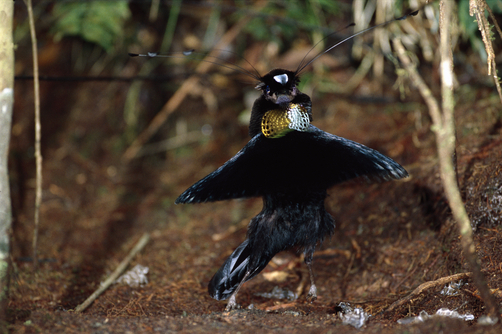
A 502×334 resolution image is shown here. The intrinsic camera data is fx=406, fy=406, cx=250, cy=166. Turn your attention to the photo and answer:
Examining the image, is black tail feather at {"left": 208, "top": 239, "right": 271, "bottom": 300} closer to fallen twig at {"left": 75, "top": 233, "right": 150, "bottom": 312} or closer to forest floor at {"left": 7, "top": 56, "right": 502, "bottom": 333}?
forest floor at {"left": 7, "top": 56, "right": 502, "bottom": 333}

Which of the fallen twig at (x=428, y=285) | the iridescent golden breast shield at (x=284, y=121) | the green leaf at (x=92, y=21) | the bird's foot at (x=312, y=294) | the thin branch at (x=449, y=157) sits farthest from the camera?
the green leaf at (x=92, y=21)

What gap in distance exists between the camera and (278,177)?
2.43m

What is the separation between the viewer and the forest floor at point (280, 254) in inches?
83.7

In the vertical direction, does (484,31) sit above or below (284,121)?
above

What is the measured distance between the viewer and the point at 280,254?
357 centimetres

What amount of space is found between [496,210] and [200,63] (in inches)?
163

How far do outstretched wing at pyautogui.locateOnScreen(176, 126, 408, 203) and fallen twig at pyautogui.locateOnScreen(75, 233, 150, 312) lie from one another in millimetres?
1019

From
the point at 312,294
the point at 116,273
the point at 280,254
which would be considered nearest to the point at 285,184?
the point at 312,294

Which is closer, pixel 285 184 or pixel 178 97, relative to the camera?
pixel 285 184

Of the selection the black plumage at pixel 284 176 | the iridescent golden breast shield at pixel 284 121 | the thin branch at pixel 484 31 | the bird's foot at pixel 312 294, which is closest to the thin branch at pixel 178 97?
the black plumage at pixel 284 176

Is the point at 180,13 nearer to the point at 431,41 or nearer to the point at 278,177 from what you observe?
the point at 431,41

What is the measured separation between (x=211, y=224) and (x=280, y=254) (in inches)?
41.1

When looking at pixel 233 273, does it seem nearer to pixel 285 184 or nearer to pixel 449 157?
pixel 285 184

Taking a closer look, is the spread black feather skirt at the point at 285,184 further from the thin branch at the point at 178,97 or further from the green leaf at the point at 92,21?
the thin branch at the point at 178,97
